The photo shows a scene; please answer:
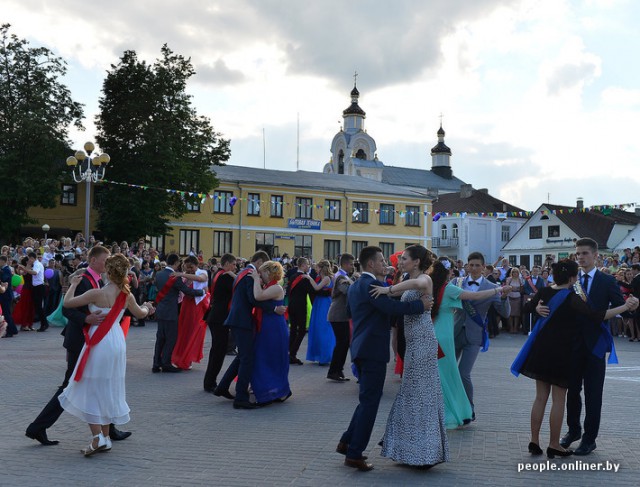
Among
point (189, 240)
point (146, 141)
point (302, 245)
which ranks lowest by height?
point (302, 245)

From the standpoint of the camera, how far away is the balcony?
3351 inches

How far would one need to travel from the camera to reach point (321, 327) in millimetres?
14617

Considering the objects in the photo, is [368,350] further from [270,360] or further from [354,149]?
[354,149]

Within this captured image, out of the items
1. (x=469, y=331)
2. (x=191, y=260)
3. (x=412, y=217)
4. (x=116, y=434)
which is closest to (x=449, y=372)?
(x=469, y=331)

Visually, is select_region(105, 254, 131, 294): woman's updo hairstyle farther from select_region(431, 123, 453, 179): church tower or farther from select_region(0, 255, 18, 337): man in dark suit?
select_region(431, 123, 453, 179): church tower

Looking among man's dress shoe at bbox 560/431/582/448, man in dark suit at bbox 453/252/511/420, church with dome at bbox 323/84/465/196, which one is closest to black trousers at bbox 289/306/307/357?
man in dark suit at bbox 453/252/511/420

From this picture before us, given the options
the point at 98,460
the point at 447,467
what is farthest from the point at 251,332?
the point at 447,467

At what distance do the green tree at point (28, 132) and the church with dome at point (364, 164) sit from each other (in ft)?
175

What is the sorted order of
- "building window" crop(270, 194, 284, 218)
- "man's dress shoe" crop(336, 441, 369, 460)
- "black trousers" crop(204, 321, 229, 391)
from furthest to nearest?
"building window" crop(270, 194, 284, 218)
"black trousers" crop(204, 321, 229, 391)
"man's dress shoe" crop(336, 441, 369, 460)

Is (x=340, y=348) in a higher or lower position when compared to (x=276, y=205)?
lower

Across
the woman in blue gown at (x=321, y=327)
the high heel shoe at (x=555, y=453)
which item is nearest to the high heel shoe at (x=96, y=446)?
the high heel shoe at (x=555, y=453)

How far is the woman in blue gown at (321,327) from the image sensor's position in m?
14.4

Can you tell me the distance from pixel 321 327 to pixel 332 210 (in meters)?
45.5

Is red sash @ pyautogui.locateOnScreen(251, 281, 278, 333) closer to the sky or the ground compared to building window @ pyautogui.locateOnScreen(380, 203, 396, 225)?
closer to the ground
